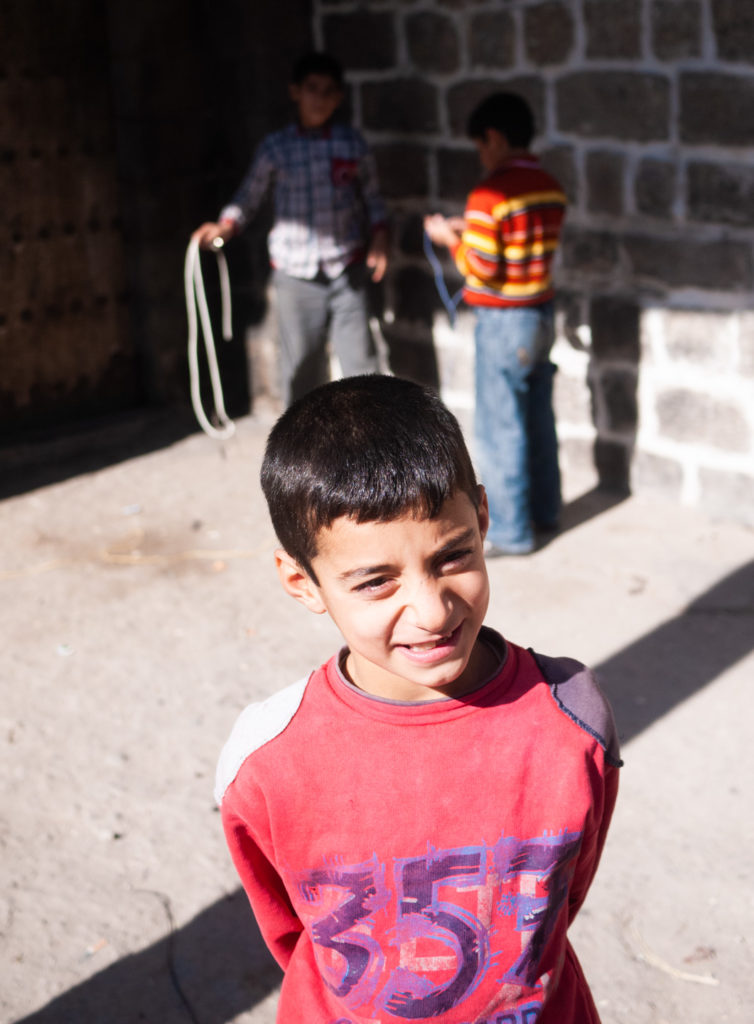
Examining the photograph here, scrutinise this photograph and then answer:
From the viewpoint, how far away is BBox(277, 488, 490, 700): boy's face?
4.29 ft

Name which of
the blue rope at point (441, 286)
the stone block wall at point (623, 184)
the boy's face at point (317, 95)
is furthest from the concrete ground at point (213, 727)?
the boy's face at point (317, 95)

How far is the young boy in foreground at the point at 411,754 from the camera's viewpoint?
1321 mm

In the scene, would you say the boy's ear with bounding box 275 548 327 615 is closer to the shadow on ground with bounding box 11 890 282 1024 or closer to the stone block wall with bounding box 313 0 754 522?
the shadow on ground with bounding box 11 890 282 1024

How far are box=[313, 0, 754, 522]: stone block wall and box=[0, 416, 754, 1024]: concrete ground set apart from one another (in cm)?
36

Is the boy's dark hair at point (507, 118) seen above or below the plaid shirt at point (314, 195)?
above

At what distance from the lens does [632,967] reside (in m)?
2.49

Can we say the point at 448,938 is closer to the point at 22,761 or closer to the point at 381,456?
the point at 381,456

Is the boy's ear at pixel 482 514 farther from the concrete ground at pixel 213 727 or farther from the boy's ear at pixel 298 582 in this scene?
the concrete ground at pixel 213 727

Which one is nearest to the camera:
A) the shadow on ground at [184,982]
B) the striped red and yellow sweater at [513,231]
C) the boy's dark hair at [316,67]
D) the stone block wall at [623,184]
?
the shadow on ground at [184,982]

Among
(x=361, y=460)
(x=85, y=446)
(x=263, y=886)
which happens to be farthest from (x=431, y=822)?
(x=85, y=446)

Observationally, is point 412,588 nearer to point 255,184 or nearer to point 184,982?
point 184,982

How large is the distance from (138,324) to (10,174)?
0.99m

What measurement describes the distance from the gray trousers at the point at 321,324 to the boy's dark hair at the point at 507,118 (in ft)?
4.16

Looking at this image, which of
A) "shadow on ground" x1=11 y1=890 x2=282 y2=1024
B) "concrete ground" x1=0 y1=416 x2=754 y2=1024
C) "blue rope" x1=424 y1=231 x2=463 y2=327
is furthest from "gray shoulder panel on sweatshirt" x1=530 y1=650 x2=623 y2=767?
"blue rope" x1=424 y1=231 x2=463 y2=327
